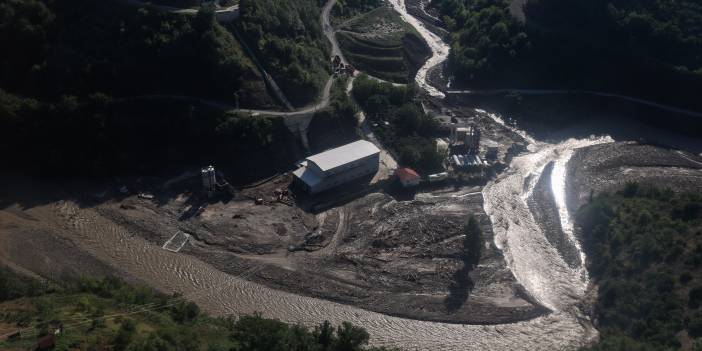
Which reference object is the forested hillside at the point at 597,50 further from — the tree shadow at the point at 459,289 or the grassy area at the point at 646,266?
the tree shadow at the point at 459,289

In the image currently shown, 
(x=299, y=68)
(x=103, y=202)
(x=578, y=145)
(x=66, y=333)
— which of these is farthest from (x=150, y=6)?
(x=578, y=145)

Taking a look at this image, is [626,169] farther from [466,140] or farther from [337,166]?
[337,166]

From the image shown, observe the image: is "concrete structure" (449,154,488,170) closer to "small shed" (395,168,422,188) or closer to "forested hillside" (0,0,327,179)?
"small shed" (395,168,422,188)

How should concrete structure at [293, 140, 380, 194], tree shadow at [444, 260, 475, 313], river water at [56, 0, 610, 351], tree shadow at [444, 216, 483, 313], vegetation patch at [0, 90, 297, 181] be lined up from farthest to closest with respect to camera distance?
concrete structure at [293, 140, 380, 194]
vegetation patch at [0, 90, 297, 181]
tree shadow at [444, 216, 483, 313]
tree shadow at [444, 260, 475, 313]
river water at [56, 0, 610, 351]

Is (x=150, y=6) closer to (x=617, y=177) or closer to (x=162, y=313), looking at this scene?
(x=162, y=313)

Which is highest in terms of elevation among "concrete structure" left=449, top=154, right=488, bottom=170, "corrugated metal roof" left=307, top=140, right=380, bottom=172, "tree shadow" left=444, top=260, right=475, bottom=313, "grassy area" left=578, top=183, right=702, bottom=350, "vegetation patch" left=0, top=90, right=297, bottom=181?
"vegetation patch" left=0, top=90, right=297, bottom=181

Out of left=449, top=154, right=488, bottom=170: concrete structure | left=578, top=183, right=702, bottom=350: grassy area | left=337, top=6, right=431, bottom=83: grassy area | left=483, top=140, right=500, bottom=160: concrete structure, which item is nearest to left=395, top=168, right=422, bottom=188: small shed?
left=449, top=154, right=488, bottom=170: concrete structure

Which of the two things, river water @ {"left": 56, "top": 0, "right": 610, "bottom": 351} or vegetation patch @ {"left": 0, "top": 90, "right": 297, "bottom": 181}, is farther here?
vegetation patch @ {"left": 0, "top": 90, "right": 297, "bottom": 181}
